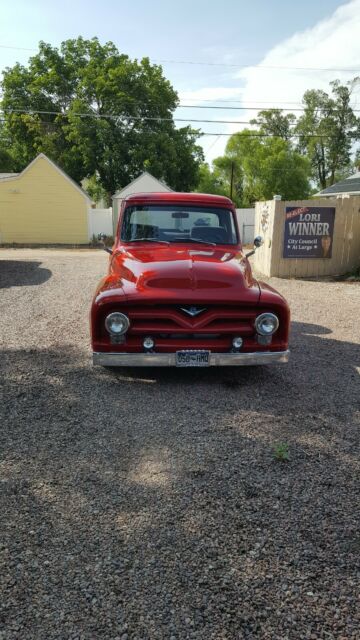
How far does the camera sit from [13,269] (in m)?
14.5

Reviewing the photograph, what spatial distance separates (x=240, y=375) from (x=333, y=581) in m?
2.93

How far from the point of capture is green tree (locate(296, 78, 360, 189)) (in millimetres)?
51372

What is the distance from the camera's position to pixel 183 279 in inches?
178

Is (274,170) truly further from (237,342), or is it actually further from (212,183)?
(237,342)

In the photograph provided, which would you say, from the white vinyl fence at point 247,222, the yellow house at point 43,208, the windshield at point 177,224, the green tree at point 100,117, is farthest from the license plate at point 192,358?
the green tree at point 100,117

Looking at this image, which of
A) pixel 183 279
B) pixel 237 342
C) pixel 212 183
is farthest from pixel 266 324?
pixel 212 183

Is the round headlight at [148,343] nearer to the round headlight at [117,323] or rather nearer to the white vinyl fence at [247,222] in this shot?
the round headlight at [117,323]

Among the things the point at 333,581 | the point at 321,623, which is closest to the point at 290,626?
the point at 321,623

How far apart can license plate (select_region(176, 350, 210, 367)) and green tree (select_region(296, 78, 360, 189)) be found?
171 feet

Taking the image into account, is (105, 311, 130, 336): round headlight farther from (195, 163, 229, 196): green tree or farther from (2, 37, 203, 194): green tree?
(195, 163, 229, 196): green tree

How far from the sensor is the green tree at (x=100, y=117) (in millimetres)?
34719

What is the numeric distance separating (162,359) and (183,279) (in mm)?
796

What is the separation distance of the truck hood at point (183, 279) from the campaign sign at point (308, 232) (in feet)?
23.2

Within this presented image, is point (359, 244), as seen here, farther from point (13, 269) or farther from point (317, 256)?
point (13, 269)
